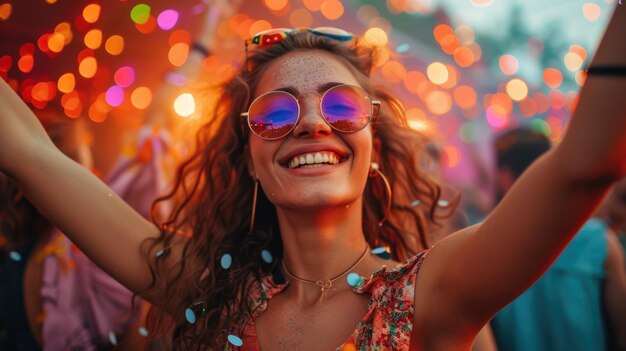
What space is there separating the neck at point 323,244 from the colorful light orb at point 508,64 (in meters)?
7.15

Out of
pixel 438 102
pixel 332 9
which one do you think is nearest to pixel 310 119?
pixel 332 9

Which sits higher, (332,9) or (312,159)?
(312,159)

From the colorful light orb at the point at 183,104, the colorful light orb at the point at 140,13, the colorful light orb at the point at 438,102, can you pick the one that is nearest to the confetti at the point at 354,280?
the colorful light orb at the point at 183,104

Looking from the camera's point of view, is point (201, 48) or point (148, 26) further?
point (148, 26)

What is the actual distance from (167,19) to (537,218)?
3.90 metres

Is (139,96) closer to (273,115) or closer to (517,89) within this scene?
(273,115)

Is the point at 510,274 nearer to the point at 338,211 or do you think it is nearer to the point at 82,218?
the point at 338,211

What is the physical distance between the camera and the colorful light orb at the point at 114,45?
4.49 m

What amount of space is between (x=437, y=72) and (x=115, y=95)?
3.99 metres

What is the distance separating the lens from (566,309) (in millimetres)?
2750

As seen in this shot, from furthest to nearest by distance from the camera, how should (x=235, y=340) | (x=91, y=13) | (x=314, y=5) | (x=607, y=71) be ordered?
1. (x=314, y=5)
2. (x=91, y=13)
3. (x=235, y=340)
4. (x=607, y=71)

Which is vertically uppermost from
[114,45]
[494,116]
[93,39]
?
[93,39]

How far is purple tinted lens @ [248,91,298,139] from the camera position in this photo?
6.19ft

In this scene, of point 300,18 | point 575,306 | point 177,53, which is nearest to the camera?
point 575,306
